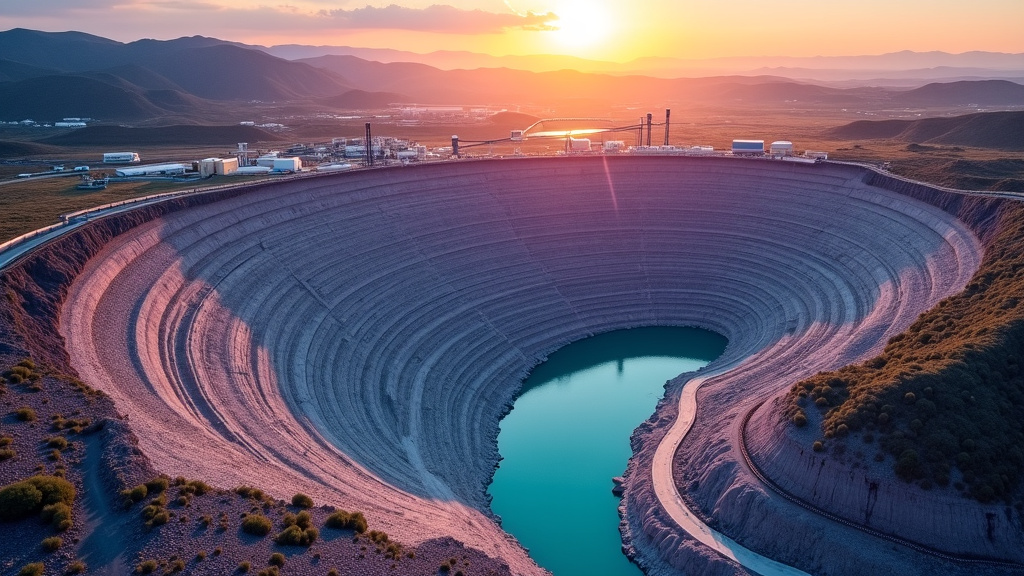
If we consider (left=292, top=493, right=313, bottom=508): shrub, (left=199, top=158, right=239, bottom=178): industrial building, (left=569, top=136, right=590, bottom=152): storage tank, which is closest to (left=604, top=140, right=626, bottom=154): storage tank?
(left=569, top=136, right=590, bottom=152): storage tank

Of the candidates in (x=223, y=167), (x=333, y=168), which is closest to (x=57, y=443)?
(x=223, y=167)

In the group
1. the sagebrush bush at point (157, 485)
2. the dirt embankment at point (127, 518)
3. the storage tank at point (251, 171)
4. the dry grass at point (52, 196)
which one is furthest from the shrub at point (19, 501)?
the storage tank at point (251, 171)

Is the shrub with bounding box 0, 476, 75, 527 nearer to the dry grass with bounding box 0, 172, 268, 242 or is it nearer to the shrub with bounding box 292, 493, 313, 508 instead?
the shrub with bounding box 292, 493, 313, 508

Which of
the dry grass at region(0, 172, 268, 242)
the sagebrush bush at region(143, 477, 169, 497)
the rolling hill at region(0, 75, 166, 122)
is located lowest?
the sagebrush bush at region(143, 477, 169, 497)

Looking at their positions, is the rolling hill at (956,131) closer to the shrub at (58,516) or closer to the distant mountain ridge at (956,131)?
the distant mountain ridge at (956,131)

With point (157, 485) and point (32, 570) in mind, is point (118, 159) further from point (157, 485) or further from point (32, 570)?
point (32, 570)
